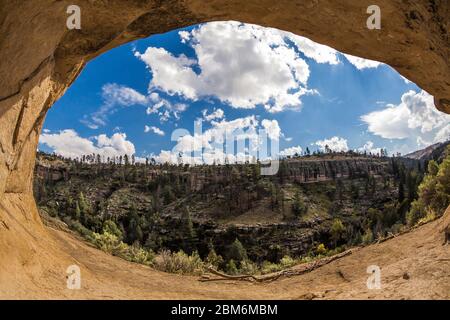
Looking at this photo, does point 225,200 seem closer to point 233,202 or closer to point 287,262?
point 233,202

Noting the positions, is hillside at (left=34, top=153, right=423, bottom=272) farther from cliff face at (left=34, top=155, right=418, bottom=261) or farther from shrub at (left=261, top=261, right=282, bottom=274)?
shrub at (left=261, top=261, right=282, bottom=274)

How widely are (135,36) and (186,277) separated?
22.0ft

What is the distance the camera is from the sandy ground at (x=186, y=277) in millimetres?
4672

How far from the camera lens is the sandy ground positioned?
4672 mm

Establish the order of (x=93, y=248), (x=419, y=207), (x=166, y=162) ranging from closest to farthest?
(x=93, y=248)
(x=419, y=207)
(x=166, y=162)

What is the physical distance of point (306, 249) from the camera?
60500mm

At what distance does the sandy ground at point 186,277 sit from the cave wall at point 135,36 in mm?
1209

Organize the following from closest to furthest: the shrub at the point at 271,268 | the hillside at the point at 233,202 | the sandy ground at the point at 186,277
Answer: the sandy ground at the point at 186,277 → the shrub at the point at 271,268 → the hillside at the point at 233,202

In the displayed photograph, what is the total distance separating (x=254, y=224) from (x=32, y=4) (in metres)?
68.3

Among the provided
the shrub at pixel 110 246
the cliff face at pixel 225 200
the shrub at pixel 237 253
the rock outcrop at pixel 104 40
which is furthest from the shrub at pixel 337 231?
the rock outcrop at pixel 104 40

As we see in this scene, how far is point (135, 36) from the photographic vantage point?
9102 millimetres

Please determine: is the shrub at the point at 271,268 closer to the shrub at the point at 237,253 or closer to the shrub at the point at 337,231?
the shrub at the point at 237,253
